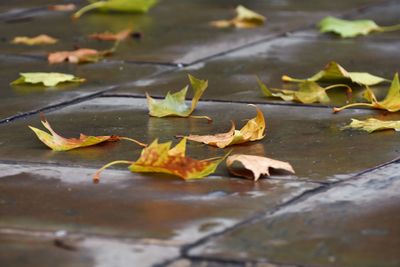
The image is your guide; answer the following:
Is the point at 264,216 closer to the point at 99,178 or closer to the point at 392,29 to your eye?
the point at 99,178

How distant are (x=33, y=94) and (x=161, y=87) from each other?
22.3 inches

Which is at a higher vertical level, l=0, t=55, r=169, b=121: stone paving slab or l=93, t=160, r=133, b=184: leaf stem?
l=0, t=55, r=169, b=121: stone paving slab

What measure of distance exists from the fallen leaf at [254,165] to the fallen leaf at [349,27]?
110 inches

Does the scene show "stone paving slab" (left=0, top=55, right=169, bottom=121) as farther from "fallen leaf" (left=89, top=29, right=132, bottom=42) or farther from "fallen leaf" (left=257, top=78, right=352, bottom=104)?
"fallen leaf" (left=257, top=78, right=352, bottom=104)

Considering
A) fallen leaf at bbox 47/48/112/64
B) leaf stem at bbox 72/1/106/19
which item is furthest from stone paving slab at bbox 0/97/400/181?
leaf stem at bbox 72/1/106/19

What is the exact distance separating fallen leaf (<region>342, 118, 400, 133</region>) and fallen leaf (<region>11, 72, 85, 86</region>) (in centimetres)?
153

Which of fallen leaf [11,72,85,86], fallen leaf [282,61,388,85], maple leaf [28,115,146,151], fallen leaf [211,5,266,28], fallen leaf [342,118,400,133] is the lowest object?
fallen leaf [342,118,400,133]

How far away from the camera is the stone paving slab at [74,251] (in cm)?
261

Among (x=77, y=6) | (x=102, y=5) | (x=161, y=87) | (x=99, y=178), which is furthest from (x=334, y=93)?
(x=77, y=6)

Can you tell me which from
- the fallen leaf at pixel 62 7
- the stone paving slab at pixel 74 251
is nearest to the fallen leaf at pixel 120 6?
the fallen leaf at pixel 62 7

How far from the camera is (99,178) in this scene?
11.0ft

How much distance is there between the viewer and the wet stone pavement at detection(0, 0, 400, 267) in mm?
2703

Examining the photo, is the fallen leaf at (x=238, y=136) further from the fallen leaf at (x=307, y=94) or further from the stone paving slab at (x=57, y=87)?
the stone paving slab at (x=57, y=87)

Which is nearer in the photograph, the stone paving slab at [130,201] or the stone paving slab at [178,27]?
the stone paving slab at [130,201]
